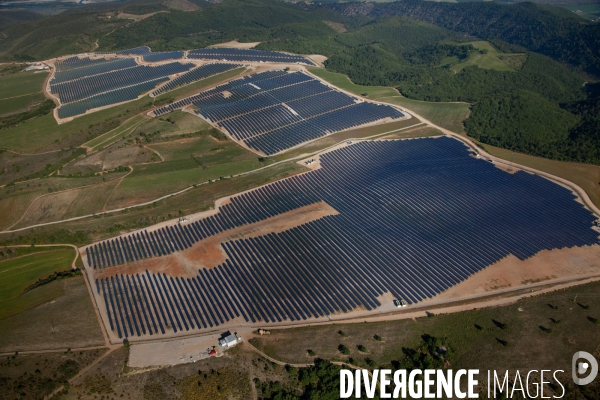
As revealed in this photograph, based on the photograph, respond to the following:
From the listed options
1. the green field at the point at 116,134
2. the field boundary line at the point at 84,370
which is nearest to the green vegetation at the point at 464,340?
the field boundary line at the point at 84,370

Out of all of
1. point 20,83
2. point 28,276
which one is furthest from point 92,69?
point 28,276

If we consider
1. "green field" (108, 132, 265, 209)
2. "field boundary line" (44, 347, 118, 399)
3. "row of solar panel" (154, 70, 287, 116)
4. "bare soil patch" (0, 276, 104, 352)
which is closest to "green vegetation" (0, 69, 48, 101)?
"row of solar panel" (154, 70, 287, 116)

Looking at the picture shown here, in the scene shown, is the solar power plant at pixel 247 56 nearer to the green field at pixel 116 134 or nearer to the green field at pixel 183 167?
the green field at pixel 116 134

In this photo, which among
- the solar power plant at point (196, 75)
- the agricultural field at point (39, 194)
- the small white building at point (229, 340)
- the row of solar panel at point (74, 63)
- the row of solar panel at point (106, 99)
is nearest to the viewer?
the small white building at point (229, 340)

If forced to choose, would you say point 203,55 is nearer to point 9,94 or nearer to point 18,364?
point 9,94

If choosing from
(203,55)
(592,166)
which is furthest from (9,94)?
(592,166)

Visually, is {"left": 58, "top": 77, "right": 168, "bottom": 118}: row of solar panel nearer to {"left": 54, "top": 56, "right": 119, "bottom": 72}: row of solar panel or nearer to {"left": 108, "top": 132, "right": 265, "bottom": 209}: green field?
{"left": 108, "top": 132, "right": 265, "bottom": 209}: green field
